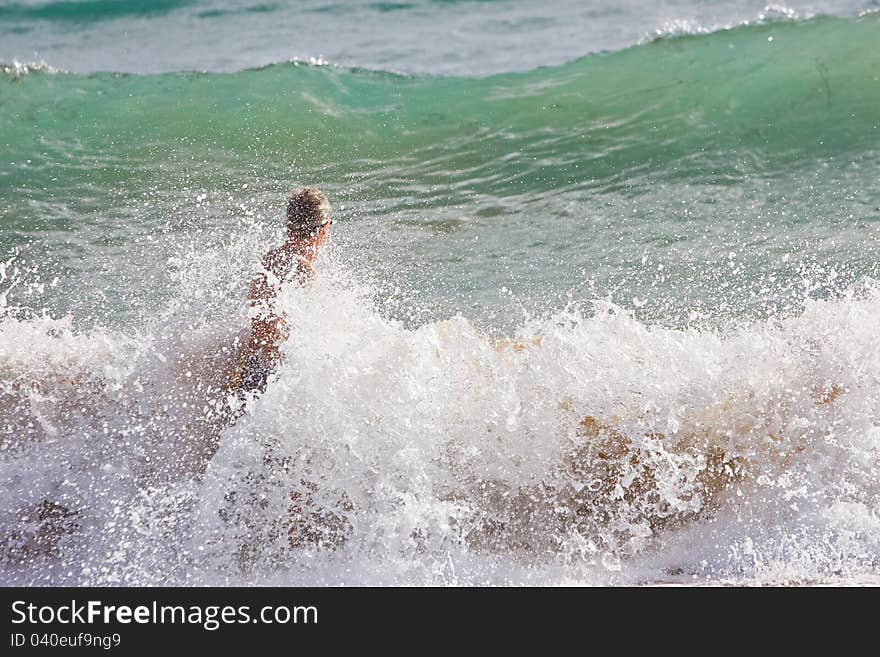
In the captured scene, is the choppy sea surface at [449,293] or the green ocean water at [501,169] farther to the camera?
the green ocean water at [501,169]

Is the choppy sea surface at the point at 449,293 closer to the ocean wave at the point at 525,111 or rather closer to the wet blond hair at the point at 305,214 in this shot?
the ocean wave at the point at 525,111

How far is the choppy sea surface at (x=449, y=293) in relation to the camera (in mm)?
3031

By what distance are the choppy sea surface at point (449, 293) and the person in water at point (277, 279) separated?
0.35ft

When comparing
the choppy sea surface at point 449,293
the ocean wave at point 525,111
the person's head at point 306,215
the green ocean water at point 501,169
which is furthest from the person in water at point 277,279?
the ocean wave at point 525,111

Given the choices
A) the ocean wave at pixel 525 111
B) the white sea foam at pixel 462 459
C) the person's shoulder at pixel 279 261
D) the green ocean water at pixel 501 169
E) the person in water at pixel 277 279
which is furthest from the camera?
the ocean wave at pixel 525 111

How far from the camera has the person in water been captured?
11.1 ft

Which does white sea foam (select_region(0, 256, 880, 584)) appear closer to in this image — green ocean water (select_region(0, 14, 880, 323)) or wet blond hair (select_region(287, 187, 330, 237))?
wet blond hair (select_region(287, 187, 330, 237))

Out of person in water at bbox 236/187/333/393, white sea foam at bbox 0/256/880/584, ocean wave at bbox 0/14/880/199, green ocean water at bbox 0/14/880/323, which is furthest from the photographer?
ocean wave at bbox 0/14/880/199

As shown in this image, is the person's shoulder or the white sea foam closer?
the white sea foam

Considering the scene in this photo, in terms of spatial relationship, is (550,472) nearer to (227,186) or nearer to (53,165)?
(227,186)

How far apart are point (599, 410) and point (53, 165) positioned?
5.68 m

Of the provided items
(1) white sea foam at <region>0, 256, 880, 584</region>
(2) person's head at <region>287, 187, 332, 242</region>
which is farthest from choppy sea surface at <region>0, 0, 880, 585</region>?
(2) person's head at <region>287, 187, 332, 242</region>

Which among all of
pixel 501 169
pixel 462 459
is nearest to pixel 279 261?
pixel 462 459

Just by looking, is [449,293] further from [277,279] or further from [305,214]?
[277,279]
